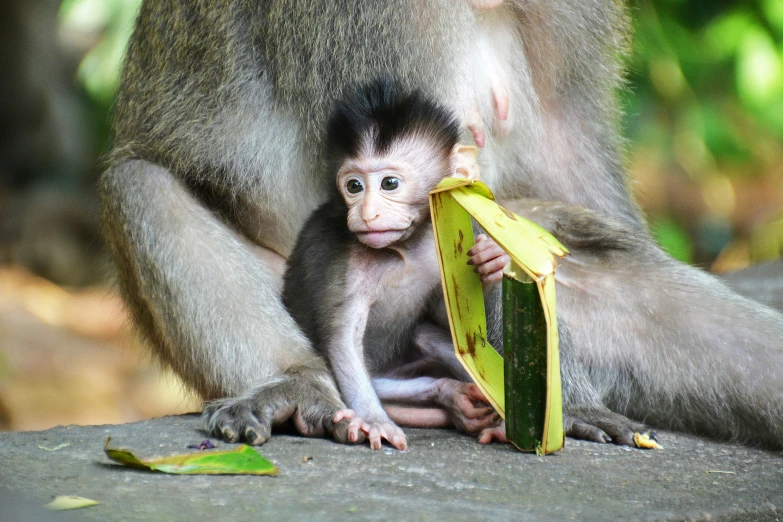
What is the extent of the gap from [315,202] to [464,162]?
70 cm

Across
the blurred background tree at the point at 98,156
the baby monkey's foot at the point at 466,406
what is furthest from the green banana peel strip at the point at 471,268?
the blurred background tree at the point at 98,156

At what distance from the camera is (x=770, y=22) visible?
864 cm

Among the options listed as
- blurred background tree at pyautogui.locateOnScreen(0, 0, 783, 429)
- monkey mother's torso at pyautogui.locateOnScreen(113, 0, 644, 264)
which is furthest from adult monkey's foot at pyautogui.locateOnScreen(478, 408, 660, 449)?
blurred background tree at pyautogui.locateOnScreen(0, 0, 783, 429)

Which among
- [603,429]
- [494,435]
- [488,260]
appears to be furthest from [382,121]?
[603,429]

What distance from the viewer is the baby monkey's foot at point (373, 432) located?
3211 mm

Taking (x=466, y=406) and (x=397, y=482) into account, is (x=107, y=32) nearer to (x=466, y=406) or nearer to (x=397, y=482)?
(x=466, y=406)

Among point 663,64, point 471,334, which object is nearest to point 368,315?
point 471,334

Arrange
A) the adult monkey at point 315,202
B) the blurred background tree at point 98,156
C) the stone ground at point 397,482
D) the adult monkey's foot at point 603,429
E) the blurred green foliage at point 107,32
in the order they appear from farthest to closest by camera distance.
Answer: the blurred background tree at point 98,156, the blurred green foliage at point 107,32, the adult monkey at point 315,202, the adult monkey's foot at point 603,429, the stone ground at point 397,482

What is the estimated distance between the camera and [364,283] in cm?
362

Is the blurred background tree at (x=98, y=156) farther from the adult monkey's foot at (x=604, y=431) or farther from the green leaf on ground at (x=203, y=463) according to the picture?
the green leaf on ground at (x=203, y=463)

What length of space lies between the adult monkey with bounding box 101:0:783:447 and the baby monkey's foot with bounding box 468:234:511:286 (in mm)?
464

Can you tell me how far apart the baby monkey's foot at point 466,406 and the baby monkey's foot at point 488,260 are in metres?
0.39

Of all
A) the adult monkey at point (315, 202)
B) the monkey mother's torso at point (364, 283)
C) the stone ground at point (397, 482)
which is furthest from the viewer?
the adult monkey at point (315, 202)

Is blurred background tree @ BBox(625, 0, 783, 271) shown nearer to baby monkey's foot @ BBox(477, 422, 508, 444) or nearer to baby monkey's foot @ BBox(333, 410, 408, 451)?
baby monkey's foot @ BBox(477, 422, 508, 444)
